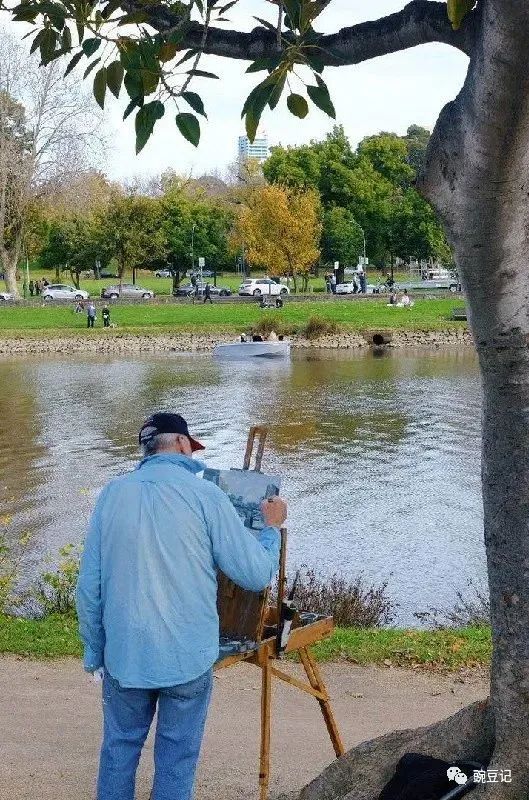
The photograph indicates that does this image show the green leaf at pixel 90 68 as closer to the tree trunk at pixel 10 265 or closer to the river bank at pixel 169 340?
the river bank at pixel 169 340

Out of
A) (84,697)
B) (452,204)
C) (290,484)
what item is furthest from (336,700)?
(290,484)

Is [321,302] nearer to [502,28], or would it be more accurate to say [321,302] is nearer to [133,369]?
[133,369]

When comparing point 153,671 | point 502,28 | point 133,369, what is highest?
point 502,28

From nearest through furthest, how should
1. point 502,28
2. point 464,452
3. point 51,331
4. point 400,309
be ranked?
point 502,28, point 464,452, point 51,331, point 400,309

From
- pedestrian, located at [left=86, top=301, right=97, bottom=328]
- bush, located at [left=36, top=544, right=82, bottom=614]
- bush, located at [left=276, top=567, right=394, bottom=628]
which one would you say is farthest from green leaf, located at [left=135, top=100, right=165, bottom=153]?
pedestrian, located at [left=86, top=301, right=97, bottom=328]

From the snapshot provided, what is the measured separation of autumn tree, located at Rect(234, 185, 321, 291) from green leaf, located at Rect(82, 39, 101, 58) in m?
71.7

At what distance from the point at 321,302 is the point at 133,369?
80.7 feet

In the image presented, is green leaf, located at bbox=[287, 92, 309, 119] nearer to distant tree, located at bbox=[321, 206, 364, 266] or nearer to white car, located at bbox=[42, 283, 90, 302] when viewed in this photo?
white car, located at bbox=[42, 283, 90, 302]

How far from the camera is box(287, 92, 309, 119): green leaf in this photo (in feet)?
13.5

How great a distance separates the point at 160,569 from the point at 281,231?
72666 mm

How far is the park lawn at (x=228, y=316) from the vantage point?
57469 mm

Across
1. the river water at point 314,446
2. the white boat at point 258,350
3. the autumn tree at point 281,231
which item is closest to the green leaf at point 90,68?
the river water at point 314,446

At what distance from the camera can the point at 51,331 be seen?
5772 centimetres

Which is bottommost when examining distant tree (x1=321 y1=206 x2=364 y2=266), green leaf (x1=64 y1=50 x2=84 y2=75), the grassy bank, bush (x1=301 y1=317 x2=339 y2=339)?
bush (x1=301 y1=317 x2=339 y2=339)
